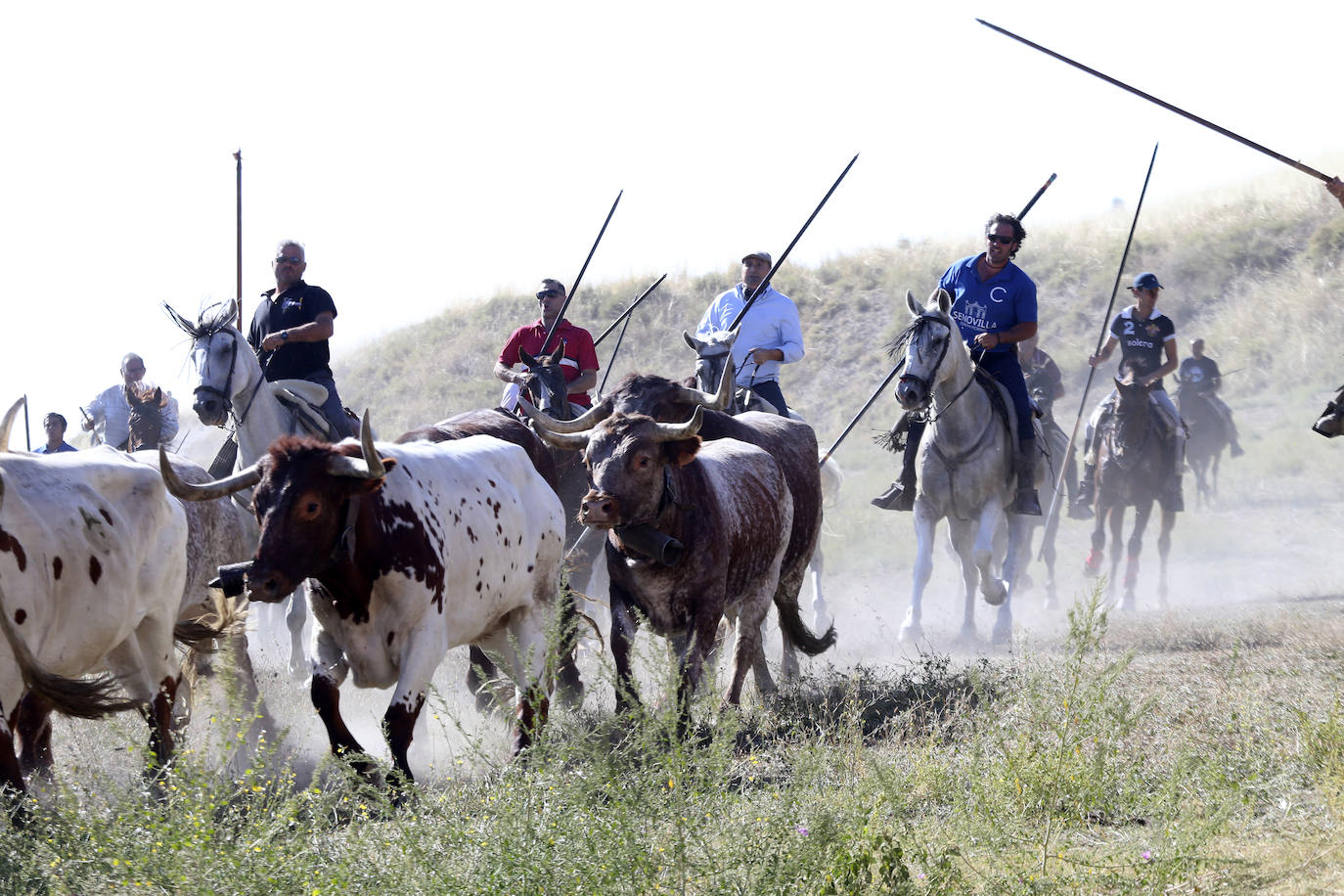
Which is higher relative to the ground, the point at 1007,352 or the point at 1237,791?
the point at 1007,352

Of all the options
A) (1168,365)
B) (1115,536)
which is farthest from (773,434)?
(1115,536)

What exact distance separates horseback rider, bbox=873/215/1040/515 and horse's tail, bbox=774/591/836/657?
6.69 ft

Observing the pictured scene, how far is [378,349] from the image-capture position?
36656 mm

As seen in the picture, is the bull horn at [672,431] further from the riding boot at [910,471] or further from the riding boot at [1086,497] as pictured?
the riding boot at [1086,497]

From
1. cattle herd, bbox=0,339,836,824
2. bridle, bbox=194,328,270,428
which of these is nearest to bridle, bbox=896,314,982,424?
cattle herd, bbox=0,339,836,824

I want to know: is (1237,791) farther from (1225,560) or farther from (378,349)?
(378,349)

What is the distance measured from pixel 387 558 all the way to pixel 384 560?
0.06 feet

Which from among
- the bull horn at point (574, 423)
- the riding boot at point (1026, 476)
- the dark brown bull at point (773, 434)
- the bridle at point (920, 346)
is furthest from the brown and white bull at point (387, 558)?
the riding boot at point (1026, 476)

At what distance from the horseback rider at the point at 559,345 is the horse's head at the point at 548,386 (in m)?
0.34

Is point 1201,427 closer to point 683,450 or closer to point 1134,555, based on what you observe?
point 1134,555

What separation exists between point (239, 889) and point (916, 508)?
8117 millimetres

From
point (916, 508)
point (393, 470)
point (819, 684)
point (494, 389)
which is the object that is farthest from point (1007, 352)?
point (494, 389)

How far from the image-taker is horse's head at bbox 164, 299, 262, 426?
9188mm

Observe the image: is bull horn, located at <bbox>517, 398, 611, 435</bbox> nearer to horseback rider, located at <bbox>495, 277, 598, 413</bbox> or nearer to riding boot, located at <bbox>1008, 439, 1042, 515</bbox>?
horseback rider, located at <bbox>495, 277, 598, 413</bbox>
